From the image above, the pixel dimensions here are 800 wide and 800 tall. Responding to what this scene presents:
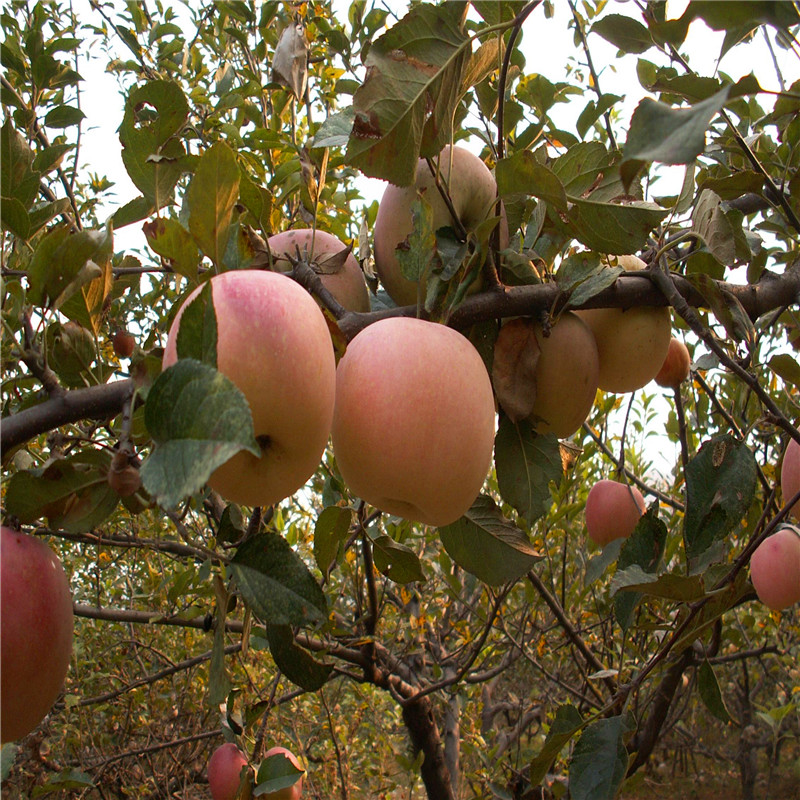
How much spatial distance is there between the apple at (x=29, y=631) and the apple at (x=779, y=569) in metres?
1.26

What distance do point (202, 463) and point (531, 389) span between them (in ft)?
1.74

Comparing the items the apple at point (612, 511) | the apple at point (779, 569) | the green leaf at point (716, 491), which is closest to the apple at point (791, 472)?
the apple at point (779, 569)

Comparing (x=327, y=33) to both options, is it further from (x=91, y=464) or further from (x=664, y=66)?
(x=91, y=464)

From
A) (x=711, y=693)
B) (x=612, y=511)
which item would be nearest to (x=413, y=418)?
(x=711, y=693)

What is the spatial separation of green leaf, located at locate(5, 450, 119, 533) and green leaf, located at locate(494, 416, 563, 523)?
47 centimetres

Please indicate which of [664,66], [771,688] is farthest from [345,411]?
[771,688]

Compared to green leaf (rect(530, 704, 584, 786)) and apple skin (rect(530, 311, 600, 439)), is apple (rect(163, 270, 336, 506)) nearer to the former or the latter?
apple skin (rect(530, 311, 600, 439))

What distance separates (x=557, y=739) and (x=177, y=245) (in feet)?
2.65

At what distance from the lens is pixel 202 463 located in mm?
447

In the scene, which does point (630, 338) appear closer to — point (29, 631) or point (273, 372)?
point (273, 372)

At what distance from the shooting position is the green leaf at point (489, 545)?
0.92 meters

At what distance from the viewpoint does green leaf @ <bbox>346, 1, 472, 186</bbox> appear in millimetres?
724

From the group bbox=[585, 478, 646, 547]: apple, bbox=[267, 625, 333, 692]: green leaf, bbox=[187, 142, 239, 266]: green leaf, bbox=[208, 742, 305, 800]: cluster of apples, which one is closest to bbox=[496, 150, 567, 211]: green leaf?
bbox=[187, 142, 239, 266]: green leaf

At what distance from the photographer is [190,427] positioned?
48 cm
